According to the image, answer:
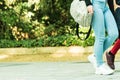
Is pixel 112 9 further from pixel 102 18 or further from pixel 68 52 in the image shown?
pixel 68 52

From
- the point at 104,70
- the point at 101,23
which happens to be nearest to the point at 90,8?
the point at 101,23

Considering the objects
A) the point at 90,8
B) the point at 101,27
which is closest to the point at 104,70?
the point at 101,27

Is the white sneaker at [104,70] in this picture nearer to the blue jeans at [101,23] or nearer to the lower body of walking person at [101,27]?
the lower body of walking person at [101,27]

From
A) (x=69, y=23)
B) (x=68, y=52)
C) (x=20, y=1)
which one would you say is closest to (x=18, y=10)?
(x=20, y=1)

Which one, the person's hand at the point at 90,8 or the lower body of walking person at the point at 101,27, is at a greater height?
the person's hand at the point at 90,8

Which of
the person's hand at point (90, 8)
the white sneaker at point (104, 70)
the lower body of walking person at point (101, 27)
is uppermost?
the person's hand at point (90, 8)

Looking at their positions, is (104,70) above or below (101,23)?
below

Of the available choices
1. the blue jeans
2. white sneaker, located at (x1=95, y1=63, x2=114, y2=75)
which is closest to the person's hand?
the blue jeans

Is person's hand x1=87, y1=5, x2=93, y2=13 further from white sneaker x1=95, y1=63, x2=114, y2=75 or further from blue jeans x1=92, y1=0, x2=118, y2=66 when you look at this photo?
white sneaker x1=95, y1=63, x2=114, y2=75

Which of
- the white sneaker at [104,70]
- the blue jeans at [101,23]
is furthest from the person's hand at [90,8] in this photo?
the white sneaker at [104,70]

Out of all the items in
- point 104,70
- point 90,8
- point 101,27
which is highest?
point 90,8

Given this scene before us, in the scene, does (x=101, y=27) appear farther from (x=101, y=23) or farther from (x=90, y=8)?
(x=90, y=8)

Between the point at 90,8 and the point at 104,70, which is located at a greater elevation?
the point at 90,8

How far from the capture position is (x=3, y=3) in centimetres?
1598
